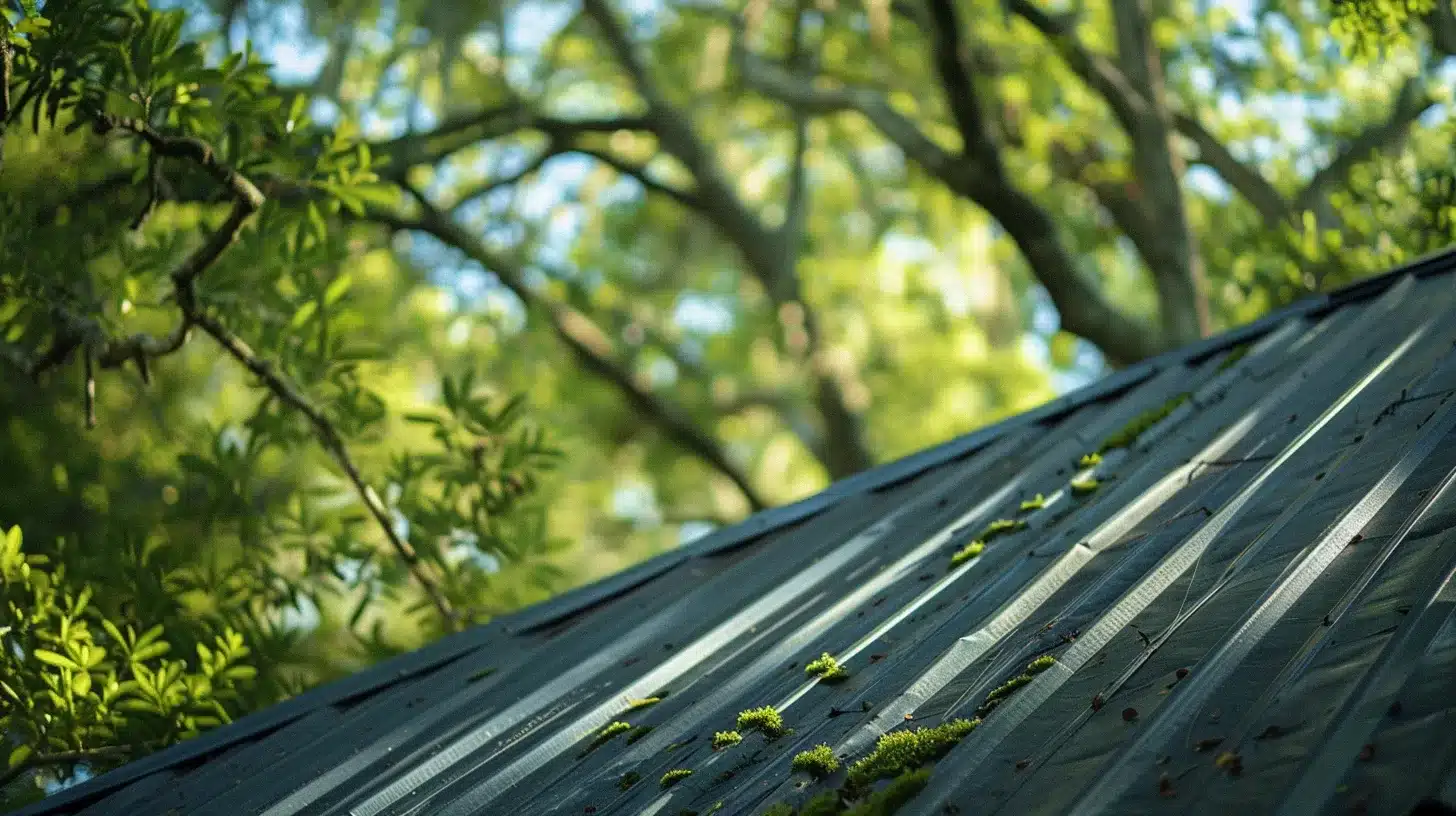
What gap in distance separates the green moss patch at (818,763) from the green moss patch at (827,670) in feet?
1.68

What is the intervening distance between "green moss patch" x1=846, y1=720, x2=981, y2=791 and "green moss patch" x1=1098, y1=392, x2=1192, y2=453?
79.0 inches

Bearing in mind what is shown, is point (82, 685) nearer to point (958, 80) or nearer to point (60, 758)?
point (60, 758)

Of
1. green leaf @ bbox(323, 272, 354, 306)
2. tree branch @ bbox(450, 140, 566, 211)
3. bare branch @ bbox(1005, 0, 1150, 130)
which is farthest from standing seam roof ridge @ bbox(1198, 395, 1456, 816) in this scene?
tree branch @ bbox(450, 140, 566, 211)

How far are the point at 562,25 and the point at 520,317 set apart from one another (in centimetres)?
346

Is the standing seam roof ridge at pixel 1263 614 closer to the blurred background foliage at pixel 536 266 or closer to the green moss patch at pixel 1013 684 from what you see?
the green moss patch at pixel 1013 684

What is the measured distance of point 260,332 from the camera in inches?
230

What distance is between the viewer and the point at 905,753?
231 centimetres

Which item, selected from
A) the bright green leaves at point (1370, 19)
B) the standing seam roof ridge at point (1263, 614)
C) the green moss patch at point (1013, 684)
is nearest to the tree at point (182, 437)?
the green moss patch at point (1013, 684)

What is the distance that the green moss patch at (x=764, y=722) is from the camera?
2.73 meters

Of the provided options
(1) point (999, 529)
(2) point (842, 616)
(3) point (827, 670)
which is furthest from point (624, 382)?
(3) point (827, 670)

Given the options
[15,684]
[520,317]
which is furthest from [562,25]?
[15,684]

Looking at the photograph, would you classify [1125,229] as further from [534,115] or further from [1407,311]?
[1407,311]

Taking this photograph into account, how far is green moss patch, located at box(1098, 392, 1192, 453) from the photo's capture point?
416 centimetres

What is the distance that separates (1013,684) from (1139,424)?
2.00m
